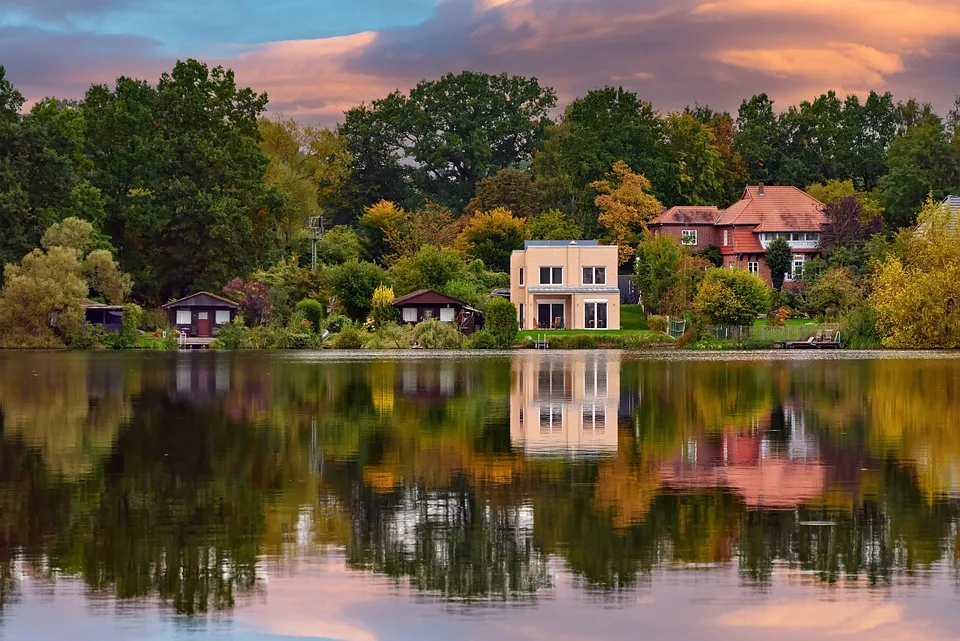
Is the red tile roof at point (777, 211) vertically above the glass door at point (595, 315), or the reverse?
the red tile roof at point (777, 211)

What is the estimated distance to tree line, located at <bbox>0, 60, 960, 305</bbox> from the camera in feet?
298

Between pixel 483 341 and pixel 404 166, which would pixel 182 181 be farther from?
pixel 404 166

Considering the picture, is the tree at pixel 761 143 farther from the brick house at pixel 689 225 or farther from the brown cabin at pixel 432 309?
the brown cabin at pixel 432 309

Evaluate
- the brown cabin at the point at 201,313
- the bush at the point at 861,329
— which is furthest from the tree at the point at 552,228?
the bush at the point at 861,329

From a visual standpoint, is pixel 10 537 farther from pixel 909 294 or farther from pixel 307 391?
pixel 909 294

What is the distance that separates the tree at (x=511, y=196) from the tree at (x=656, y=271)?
73.7 feet

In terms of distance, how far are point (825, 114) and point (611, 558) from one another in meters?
123

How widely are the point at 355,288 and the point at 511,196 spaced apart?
3191cm

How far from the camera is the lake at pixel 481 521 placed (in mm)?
11180

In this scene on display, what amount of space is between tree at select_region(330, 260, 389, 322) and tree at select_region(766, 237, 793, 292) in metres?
30.8

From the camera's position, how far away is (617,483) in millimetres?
18297

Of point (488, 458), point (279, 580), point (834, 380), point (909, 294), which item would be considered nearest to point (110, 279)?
point (909, 294)

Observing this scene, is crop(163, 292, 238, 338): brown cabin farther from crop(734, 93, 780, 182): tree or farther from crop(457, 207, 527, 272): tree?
crop(734, 93, 780, 182): tree

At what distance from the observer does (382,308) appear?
83.8 m
